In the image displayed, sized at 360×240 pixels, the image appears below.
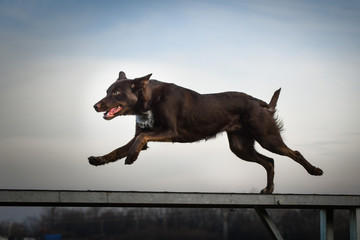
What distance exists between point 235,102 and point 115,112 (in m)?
1.78

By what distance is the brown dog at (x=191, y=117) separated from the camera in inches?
305

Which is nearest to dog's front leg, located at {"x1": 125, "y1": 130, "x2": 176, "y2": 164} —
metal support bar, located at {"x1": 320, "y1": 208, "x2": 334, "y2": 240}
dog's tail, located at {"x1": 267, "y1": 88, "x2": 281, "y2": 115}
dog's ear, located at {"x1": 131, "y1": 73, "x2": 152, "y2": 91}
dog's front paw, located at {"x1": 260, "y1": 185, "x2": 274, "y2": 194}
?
dog's ear, located at {"x1": 131, "y1": 73, "x2": 152, "y2": 91}

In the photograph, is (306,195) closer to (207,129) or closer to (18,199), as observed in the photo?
(207,129)

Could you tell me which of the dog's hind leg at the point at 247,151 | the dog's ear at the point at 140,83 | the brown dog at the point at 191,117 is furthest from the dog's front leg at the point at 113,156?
the dog's hind leg at the point at 247,151

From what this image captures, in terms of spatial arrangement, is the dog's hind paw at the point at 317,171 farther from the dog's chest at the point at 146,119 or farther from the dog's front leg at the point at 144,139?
the dog's chest at the point at 146,119

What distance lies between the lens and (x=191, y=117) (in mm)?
8133

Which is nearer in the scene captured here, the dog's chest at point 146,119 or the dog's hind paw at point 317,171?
the dog's chest at point 146,119

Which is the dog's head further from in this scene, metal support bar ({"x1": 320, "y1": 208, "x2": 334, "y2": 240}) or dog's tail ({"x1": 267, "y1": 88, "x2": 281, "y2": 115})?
metal support bar ({"x1": 320, "y1": 208, "x2": 334, "y2": 240})

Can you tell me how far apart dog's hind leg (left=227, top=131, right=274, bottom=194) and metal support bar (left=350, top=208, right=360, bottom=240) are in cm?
126

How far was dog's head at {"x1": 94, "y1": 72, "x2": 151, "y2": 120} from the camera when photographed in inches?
305

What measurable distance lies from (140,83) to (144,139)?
0.80 m

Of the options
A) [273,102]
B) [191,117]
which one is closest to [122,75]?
[191,117]

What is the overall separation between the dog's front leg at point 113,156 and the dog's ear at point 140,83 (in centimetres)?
69

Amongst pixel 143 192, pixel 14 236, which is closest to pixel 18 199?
pixel 143 192
